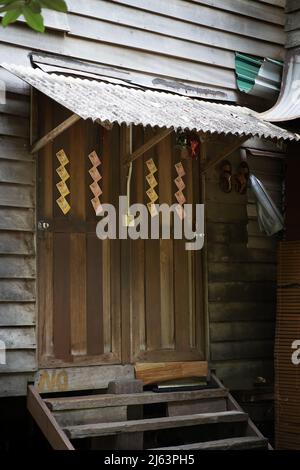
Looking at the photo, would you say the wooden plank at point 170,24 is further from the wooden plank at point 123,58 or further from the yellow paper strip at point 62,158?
the yellow paper strip at point 62,158

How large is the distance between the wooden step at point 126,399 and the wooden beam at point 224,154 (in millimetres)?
2304

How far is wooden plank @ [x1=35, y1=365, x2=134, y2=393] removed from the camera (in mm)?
6929

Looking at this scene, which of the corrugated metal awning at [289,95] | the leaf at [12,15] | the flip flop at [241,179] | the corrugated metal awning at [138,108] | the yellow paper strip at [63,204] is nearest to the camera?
the leaf at [12,15]

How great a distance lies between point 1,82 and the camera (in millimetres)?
6836

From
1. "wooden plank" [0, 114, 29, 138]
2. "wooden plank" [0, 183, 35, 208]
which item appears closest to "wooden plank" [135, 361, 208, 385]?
"wooden plank" [0, 183, 35, 208]

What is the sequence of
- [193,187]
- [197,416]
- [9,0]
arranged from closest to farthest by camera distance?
[9,0] → [197,416] → [193,187]

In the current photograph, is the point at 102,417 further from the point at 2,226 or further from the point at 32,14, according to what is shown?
the point at 32,14

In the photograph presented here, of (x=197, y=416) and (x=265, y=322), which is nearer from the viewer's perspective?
(x=197, y=416)

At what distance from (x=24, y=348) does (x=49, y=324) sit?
0.35m

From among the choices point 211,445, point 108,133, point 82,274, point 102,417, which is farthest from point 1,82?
point 211,445

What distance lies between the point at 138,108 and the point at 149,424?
108 inches

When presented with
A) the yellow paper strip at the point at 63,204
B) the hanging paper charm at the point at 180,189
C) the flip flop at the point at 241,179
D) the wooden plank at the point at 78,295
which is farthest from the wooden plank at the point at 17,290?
the flip flop at the point at 241,179

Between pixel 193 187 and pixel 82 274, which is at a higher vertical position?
pixel 193 187

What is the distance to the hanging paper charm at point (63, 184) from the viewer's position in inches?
282
